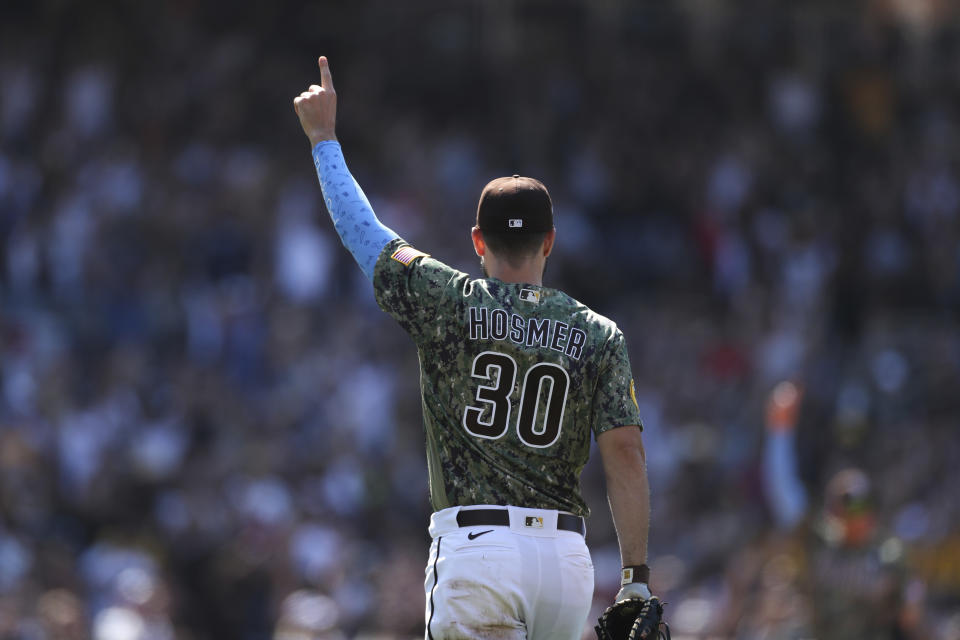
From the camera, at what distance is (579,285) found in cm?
1588

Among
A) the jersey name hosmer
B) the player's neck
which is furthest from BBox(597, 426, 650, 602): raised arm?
the player's neck

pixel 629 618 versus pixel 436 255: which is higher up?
pixel 436 255

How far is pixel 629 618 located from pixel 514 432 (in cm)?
64

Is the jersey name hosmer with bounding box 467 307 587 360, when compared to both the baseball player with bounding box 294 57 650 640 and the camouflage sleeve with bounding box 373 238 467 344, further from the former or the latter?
the camouflage sleeve with bounding box 373 238 467 344

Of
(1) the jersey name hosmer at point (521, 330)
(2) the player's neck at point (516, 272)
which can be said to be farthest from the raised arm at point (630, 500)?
(2) the player's neck at point (516, 272)

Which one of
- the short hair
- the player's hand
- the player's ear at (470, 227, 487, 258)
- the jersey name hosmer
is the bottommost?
the jersey name hosmer

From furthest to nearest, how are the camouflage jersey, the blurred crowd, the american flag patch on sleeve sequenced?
the blurred crowd → the american flag patch on sleeve → the camouflage jersey

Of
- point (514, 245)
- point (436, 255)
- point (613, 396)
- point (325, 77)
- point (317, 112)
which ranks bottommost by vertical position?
point (613, 396)

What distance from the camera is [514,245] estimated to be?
4.23m

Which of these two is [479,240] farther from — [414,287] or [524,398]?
[524,398]

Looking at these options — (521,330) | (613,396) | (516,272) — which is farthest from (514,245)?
(613,396)

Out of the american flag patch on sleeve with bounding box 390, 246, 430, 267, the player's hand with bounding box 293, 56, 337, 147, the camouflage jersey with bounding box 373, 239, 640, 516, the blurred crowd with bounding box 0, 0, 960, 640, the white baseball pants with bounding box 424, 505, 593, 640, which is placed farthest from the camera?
the blurred crowd with bounding box 0, 0, 960, 640

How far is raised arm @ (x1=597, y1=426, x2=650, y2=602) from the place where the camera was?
4109 mm

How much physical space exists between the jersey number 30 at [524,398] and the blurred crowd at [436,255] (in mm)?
4641
